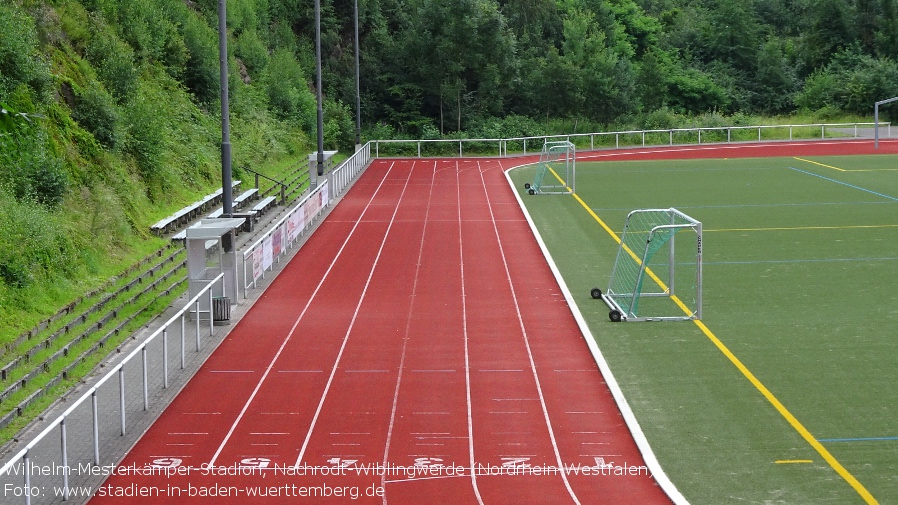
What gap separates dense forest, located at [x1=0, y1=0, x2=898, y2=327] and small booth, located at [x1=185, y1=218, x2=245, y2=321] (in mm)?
2867

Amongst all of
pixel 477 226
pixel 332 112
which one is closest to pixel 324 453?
pixel 477 226

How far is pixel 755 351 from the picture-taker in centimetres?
1675

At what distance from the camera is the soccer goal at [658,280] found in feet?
61.9

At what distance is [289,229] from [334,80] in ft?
135

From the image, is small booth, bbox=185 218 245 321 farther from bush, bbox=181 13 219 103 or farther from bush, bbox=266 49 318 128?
bush, bbox=266 49 318 128

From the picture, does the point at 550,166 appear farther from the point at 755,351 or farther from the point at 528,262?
the point at 755,351

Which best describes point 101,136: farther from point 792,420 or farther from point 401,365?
point 792,420

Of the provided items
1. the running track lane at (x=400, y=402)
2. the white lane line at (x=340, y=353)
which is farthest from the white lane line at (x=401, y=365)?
the white lane line at (x=340, y=353)

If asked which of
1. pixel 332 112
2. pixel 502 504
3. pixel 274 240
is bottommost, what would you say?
pixel 502 504

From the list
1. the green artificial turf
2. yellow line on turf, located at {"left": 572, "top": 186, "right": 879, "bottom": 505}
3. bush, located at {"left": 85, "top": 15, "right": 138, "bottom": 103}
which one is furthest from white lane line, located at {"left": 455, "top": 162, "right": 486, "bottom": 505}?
bush, located at {"left": 85, "top": 15, "right": 138, "bottom": 103}

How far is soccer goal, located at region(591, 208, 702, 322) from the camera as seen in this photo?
1886 cm

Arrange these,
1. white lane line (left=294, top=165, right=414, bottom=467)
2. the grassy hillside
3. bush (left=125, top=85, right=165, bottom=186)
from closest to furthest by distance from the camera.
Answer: white lane line (left=294, top=165, right=414, bottom=467)
the grassy hillside
bush (left=125, top=85, right=165, bottom=186)

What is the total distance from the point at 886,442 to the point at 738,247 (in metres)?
13.7

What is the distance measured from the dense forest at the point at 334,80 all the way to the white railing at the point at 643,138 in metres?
2.41
